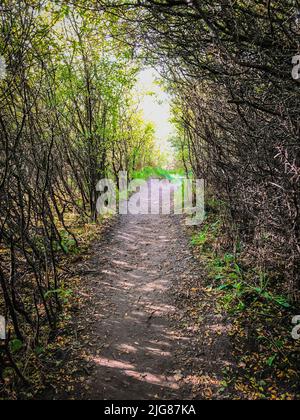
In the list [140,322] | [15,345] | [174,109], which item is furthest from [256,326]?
[174,109]

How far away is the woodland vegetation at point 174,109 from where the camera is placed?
9.90 feet

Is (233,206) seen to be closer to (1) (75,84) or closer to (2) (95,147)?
(2) (95,147)

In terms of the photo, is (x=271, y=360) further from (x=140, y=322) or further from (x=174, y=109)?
(x=174, y=109)

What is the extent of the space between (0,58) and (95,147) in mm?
4243

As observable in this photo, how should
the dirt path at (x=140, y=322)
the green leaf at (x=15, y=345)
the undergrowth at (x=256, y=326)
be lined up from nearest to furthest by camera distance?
the undergrowth at (x=256, y=326), the dirt path at (x=140, y=322), the green leaf at (x=15, y=345)

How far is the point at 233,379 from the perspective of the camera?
2.91 m

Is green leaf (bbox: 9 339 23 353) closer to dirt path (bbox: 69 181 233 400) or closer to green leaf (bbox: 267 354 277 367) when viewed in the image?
dirt path (bbox: 69 181 233 400)

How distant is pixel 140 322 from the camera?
395 cm

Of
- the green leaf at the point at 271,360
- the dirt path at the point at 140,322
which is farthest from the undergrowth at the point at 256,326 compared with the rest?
the dirt path at the point at 140,322

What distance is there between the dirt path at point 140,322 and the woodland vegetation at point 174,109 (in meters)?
0.76

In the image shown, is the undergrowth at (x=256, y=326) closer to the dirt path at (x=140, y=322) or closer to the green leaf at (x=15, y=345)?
the dirt path at (x=140, y=322)

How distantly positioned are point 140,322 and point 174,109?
6344 mm

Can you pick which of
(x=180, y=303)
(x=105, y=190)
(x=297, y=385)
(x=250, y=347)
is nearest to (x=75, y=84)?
(x=105, y=190)

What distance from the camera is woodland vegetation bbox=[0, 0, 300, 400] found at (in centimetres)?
302
